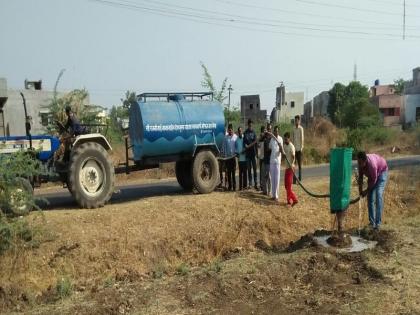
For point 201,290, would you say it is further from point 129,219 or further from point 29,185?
point 29,185

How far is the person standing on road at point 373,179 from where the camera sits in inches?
405

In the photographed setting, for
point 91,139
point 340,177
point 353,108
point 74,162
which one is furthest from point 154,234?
→ point 353,108

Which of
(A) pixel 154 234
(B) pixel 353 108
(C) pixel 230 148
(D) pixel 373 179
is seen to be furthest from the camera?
(B) pixel 353 108

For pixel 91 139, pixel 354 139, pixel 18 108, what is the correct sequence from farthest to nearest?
pixel 354 139
pixel 18 108
pixel 91 139

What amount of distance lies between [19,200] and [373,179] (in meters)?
6.90

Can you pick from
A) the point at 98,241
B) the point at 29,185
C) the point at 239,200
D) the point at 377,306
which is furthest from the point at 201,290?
the point at 239,200

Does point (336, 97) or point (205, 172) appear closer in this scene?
point (205, 172)

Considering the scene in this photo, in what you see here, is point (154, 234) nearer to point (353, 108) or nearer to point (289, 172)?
point (289, 172)

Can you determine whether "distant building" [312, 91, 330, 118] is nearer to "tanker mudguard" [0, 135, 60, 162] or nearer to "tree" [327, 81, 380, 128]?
"tree" [327, 81, 380, 128]

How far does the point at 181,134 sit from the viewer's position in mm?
12602

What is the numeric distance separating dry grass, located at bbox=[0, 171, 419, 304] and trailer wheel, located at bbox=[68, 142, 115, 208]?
335 millimetres

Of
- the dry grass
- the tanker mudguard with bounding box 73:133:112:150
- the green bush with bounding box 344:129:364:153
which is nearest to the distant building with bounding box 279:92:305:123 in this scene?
the green bush with bounding box 344:129:364:153

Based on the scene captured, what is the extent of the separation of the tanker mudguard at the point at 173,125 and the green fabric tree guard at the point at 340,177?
428cm

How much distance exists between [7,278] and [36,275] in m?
0.49
